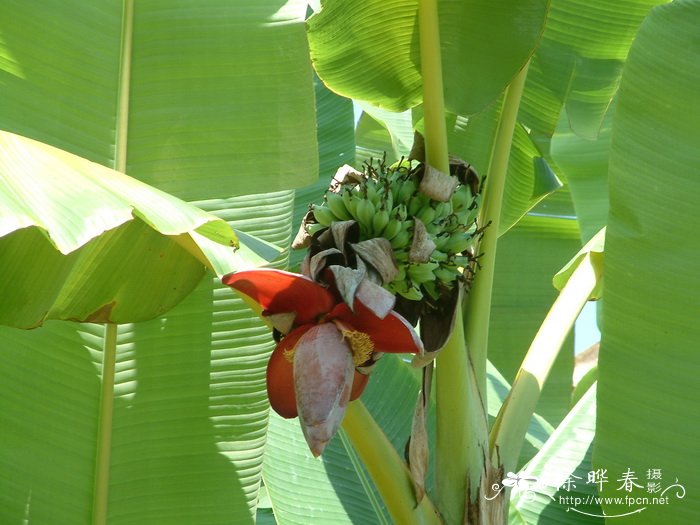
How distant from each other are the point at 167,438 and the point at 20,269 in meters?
0.36

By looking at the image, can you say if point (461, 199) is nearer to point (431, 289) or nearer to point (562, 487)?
point (431, 289)

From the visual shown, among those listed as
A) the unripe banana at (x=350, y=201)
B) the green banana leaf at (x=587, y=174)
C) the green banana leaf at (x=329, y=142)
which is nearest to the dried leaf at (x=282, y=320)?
the unripe banana at (x=350, y=201)

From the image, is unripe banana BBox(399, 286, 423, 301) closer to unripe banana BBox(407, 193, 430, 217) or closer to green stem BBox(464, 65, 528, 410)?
unripe banana BBox(407, 193, 430, 217)

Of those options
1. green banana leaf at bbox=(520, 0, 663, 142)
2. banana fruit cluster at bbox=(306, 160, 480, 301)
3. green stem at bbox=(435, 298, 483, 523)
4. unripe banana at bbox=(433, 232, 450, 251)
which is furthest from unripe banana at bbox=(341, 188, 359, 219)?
green banana leaf at bbox=(520, 0, 663, 142)

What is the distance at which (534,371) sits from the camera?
1.27 meters

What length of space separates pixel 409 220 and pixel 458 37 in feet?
1.23

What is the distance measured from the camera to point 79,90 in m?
1.21

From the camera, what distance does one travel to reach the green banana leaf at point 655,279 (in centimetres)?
119

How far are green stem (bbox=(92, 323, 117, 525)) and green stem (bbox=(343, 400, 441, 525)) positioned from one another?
353 mm

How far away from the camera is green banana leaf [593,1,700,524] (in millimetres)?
1188

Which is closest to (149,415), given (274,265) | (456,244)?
(274,265)

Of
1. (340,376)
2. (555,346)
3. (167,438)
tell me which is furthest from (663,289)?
(167,438)

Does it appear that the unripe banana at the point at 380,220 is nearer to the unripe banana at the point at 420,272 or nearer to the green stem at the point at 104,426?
the unripe banana at the point at 420,272

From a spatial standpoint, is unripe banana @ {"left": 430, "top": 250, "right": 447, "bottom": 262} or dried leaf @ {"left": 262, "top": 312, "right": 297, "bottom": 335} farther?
unripe banana @ {"left": 430, "top": 250, "right": 447, "bottom": 262}
